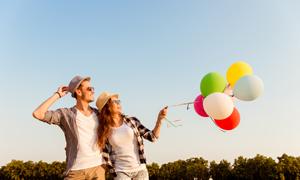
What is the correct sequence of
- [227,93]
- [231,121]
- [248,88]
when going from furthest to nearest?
[227,93] → [231,121] → [248,88]

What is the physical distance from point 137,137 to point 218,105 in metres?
1.54

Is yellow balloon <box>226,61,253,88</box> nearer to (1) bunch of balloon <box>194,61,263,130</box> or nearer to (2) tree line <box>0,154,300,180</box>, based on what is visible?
(1) bunch of balloon <box>194,61,263,130</box>

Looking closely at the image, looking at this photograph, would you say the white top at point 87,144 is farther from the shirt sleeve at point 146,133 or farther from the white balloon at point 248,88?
the white balloon at point 248,88

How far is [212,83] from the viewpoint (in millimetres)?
7492

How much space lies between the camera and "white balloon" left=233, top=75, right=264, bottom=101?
6988 millimetres

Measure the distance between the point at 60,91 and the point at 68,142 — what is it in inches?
27.0

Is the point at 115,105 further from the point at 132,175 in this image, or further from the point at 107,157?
the point at 132,175

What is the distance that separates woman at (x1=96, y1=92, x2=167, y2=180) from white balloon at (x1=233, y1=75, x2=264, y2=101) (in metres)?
1.96

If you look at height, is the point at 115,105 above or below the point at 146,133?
above

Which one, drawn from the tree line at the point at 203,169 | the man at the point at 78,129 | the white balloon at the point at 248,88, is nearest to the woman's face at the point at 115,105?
the man at the point at 78,129

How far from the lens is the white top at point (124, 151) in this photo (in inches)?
231

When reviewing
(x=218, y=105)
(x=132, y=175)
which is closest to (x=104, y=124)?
(x=132, y=175)

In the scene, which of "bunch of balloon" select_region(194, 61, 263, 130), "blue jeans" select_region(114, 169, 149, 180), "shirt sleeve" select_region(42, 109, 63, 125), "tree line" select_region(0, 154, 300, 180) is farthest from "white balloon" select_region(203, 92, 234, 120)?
"tree line" select_region(0, 154, 300, 180)

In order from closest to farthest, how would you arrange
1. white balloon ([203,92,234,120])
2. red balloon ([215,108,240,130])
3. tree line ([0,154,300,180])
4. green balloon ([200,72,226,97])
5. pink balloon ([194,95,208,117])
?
white balloon ([203,92,234,120]), red balloon ([215,108,240,130]), green balloon ([200,72,226,97]), pink balloon ([194,95,208,117]), tree line ([0,154,300,180])
